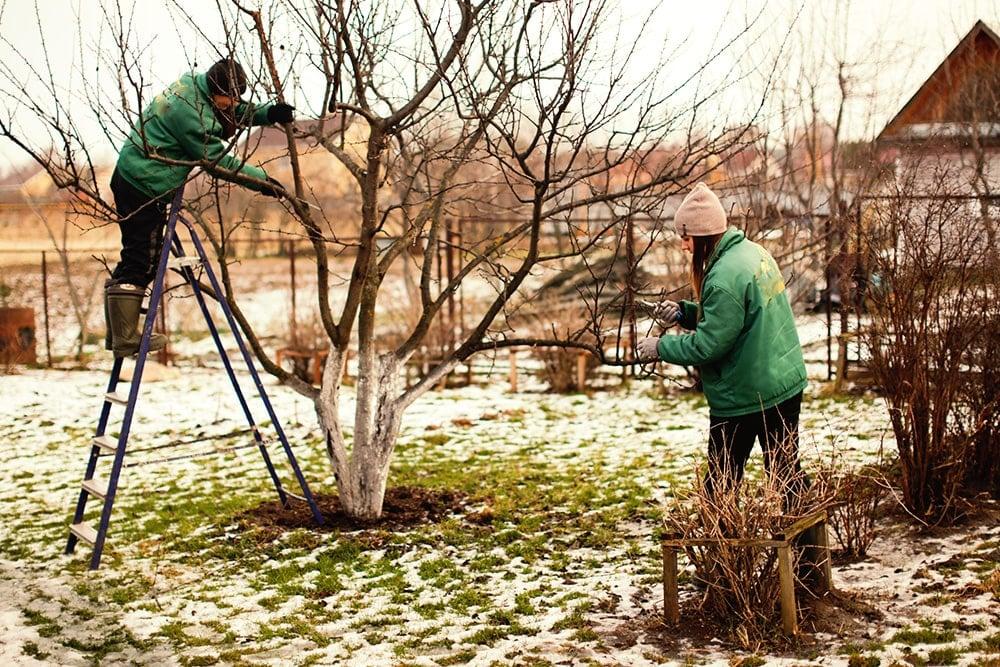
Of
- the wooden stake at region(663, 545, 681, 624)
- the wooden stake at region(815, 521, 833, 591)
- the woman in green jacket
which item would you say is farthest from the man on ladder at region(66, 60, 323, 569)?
the wooden stake at region(815, 521, 833, 591)

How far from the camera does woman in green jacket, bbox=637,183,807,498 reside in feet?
15.2

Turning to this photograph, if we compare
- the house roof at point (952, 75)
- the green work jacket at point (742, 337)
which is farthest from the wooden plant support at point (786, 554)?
the house roof at point (952, 75)

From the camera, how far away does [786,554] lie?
4.36m

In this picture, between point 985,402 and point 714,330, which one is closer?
point 714,330

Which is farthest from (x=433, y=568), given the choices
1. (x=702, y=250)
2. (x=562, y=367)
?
(x=562, y=367)

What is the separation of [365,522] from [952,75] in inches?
439

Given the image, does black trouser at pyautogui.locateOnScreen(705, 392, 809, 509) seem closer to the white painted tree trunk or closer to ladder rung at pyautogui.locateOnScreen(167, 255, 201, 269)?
the white painted tree trunk

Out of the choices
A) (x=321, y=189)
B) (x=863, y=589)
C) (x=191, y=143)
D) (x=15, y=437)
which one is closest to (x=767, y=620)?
(x=863, y=589)

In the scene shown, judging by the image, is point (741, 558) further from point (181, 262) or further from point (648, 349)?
point (181, 262)

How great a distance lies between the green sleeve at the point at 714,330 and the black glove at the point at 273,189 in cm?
Answer: 253

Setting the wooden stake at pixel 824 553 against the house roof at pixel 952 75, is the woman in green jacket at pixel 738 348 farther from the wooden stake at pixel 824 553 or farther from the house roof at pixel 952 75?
the house roof at pixel 952 75

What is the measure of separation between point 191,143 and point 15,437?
5276mm

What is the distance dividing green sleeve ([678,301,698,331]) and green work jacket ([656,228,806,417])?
0.96 ft

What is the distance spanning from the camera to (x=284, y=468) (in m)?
8.71
